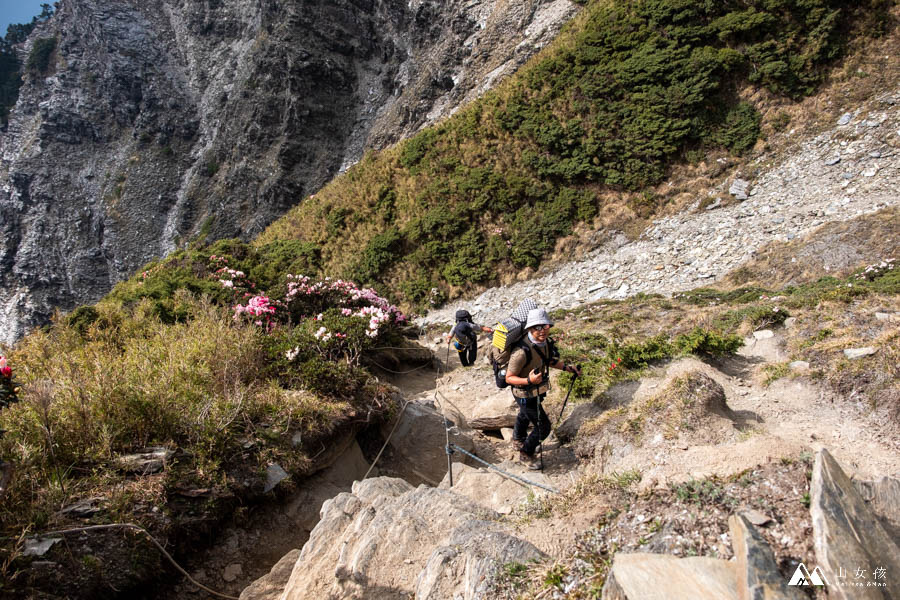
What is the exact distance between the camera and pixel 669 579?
188 cm

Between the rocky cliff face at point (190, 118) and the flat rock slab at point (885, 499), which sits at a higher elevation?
the rocky cliff face at point (190, 118)

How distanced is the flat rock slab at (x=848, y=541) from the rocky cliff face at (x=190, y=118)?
30.9m

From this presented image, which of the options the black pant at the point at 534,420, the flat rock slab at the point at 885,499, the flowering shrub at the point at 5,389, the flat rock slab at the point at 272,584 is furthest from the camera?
the black pant at the point at 534,420

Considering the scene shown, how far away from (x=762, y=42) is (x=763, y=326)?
12.4 m

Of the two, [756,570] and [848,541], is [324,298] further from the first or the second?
[848,541]

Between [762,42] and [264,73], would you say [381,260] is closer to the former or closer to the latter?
[762,42]

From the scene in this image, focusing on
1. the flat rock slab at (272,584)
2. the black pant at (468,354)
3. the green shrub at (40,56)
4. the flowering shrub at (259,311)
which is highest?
the green shrub at (40,56)

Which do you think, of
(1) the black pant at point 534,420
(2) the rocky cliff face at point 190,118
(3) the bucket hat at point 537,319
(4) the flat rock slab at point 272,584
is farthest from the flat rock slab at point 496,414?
(2) the rocky cliff face at point 190,118

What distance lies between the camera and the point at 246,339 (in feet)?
18.0

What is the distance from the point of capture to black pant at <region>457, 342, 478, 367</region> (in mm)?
8664

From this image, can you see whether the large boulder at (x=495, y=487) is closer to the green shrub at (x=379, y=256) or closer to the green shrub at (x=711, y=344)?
the green shrub at (x=711, y=344)

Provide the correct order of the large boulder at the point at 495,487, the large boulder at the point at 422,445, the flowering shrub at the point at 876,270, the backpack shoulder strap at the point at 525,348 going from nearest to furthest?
the large boulder at the point at 495,487, the backpack shoulder strap at the point at 525,348, the large boulder at the point at 422,445, the flowering shrub at the point at 876,270

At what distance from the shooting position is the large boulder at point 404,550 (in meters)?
2.51

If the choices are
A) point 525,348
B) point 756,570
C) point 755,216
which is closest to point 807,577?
point 756,570
